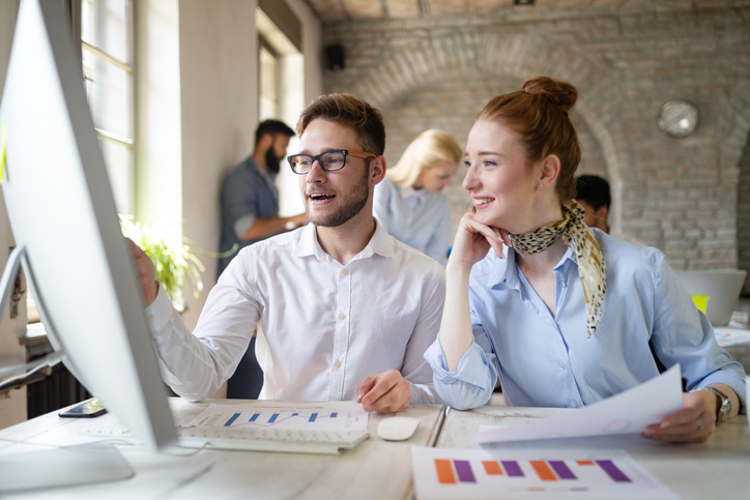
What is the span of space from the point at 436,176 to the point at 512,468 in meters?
2.69

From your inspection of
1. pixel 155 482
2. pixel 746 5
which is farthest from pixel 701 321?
pixel 746 5

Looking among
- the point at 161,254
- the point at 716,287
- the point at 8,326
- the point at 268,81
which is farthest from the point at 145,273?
the point at 268,81

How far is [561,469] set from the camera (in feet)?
2.38

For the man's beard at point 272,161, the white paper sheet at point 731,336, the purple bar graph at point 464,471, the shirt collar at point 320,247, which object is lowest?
the white paper sheet at point 731,336

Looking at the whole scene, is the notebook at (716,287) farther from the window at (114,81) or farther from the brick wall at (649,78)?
the brick wall at (649,78)

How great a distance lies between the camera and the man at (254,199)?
10.9ft

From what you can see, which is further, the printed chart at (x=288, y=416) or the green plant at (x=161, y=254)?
the green plant at (x=161, y=254)

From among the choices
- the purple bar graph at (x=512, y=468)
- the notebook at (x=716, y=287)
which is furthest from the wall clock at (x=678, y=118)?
the purple bar graph at (x=512, y=468)

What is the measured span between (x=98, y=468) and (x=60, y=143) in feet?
1.53

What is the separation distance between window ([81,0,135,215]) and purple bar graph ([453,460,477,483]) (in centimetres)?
236

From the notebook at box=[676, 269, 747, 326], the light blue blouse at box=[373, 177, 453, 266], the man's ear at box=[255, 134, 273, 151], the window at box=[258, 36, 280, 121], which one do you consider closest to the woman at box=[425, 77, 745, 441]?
the notebook at box=[676, 269, 747, 326]

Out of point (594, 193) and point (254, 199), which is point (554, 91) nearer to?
point (594, 193)

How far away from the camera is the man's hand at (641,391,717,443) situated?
31.9 inches

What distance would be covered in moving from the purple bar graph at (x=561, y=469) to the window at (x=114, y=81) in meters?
2.44
